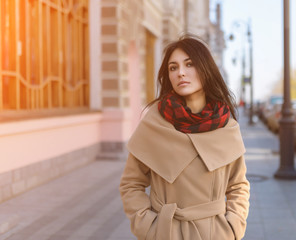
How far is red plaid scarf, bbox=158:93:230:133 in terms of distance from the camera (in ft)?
8.46

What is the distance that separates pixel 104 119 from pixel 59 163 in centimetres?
309

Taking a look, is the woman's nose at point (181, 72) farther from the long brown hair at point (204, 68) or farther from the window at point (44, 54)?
the window at point (44, 54)

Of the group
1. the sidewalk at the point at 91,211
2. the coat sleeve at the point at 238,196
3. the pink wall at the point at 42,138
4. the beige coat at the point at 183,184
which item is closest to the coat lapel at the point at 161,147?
the beige coat at the point at 183,184

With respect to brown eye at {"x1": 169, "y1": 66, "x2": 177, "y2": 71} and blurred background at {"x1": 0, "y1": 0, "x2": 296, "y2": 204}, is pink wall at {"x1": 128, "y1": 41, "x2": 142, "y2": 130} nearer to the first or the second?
blurred background at {"x1": 0, "y1": 0, "x2": 296, "y2": 204}

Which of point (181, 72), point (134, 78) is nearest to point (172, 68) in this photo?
point (181, 72)

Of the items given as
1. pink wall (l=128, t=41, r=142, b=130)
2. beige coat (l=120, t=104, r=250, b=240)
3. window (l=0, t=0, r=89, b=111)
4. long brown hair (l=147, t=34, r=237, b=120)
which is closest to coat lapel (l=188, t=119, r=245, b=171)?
beige coat (l=120, t=104, r=250, b=240)

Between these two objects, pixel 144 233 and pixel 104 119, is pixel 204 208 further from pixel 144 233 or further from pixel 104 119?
pixel 104 119

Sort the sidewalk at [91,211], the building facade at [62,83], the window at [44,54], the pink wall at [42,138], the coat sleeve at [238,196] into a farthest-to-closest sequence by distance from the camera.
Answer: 1. the window at [44,54]
2. the building facade at [62,83]
3. the pink wall at [42,138]
4. the sidewalk at [91,211]
5. the coat sleeve at [238,196]

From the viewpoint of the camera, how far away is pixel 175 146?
8.43 ft

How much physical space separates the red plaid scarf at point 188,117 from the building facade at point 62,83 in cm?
516

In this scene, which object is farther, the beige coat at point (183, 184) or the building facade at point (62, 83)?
the building facade at point (62, 83)

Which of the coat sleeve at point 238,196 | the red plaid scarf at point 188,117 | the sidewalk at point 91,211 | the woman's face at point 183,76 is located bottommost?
the sidewalk at point 91,211

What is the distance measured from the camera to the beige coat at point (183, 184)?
8.32ft

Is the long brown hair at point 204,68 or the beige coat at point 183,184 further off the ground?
the long brown hair at point 204,68
